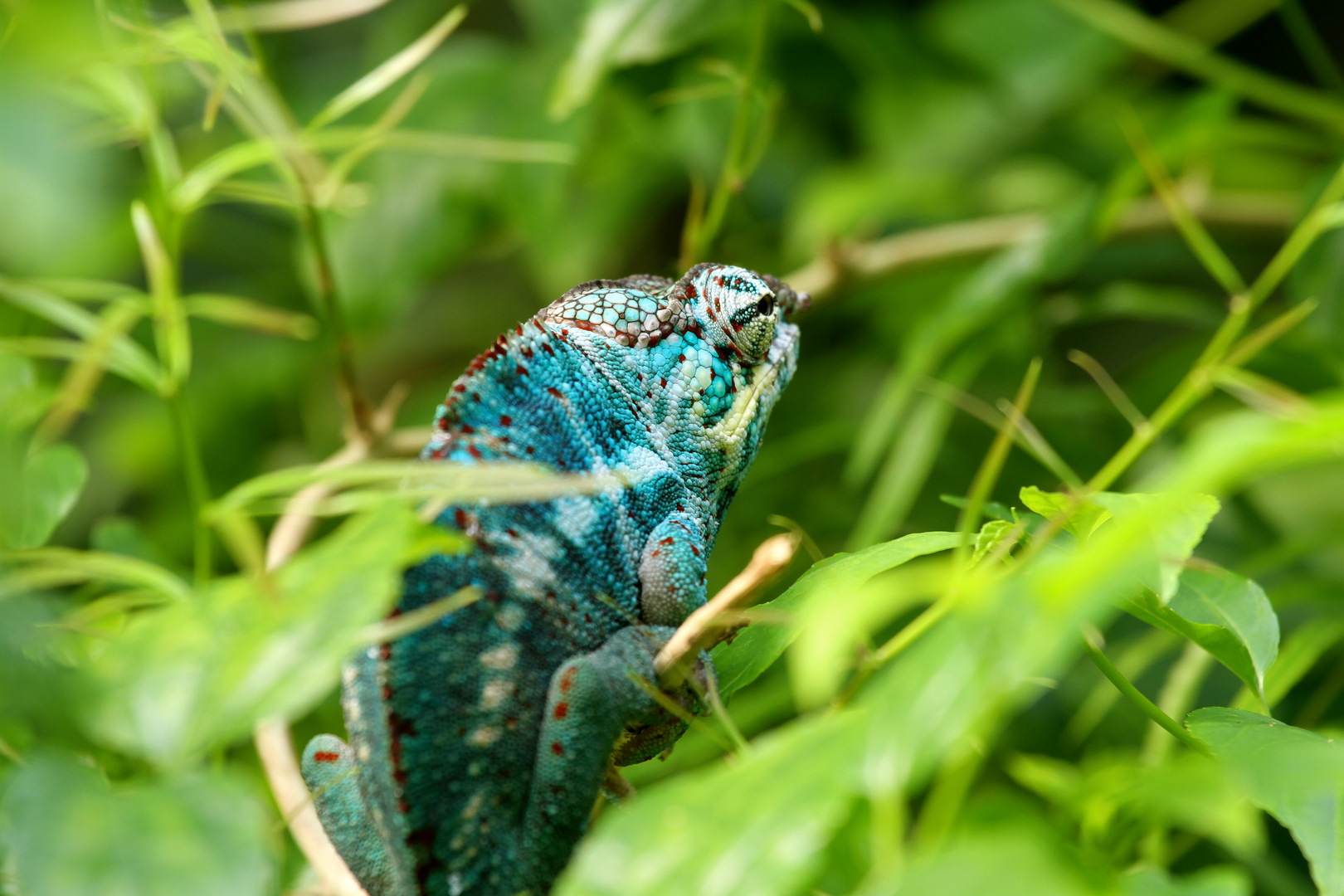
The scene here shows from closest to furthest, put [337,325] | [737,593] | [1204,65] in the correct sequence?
[737,593] → [337,325] → [1204,65]

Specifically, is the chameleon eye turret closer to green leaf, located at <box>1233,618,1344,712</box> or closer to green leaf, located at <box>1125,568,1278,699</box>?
green leaf, located at <box>1125,568,1278,699</box>

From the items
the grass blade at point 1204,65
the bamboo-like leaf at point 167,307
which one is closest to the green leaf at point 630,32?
the bamboo-like leaf at point 167,307

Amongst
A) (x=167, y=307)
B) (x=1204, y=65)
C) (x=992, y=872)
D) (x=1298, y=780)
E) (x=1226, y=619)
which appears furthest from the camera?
(x=1204, y=65)

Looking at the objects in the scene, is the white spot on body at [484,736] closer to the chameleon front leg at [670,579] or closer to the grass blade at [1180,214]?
the chameleon front leg at [670,579]

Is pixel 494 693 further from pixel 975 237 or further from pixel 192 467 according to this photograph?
pixel 975 237

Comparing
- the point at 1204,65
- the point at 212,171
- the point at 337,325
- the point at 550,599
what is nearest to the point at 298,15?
the point at 212,171

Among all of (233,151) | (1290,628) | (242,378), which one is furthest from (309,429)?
(1290,628)
